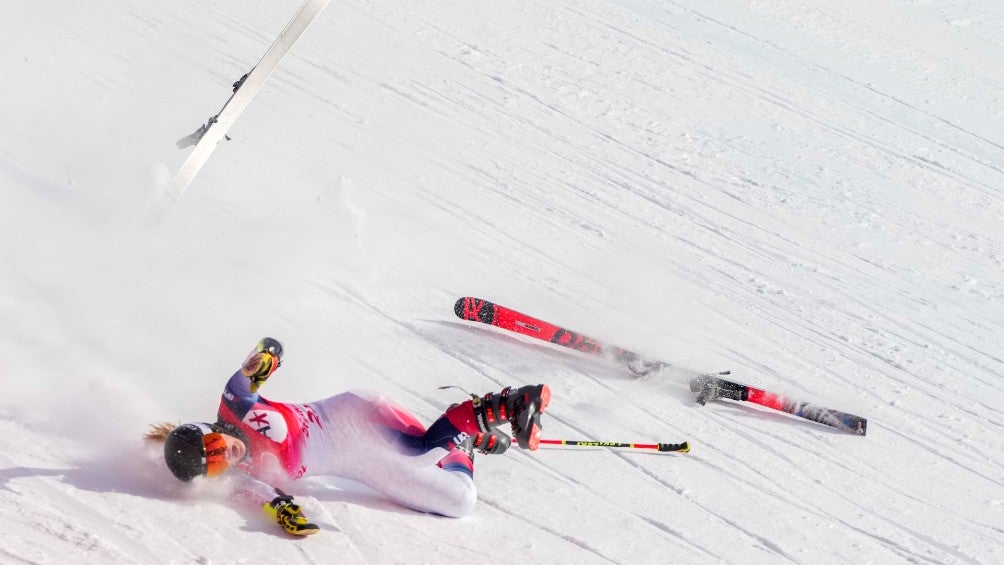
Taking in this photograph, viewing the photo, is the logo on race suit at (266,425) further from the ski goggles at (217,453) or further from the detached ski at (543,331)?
the detached ski at (543,331)

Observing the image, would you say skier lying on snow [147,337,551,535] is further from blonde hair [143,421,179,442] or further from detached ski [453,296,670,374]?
detached ski [453,296,670,374]

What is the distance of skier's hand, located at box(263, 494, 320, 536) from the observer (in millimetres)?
4285

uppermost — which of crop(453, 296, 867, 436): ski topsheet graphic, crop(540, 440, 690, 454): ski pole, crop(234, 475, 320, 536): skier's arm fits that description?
crop(453, 296, 867, 436): ski topsheet graphic

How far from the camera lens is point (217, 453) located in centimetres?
432

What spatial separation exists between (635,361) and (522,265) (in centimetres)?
144

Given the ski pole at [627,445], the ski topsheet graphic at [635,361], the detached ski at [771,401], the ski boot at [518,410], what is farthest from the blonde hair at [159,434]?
Answer: the detached ski at [771,401]

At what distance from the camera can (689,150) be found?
10.2 metres

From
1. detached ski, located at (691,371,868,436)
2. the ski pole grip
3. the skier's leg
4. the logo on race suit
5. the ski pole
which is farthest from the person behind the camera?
detached ski, located at (691,371,868,436)

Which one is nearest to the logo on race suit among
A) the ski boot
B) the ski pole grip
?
the ski boot

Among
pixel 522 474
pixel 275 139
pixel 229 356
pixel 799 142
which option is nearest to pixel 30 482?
pixel 229 356

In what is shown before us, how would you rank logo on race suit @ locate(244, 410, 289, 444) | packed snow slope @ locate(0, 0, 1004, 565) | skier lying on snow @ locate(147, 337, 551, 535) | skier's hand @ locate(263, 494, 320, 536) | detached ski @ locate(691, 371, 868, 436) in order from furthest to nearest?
detached ski @ locate(691, 371, 868, 436)
packed snow slope @ locate(0, 0, 1004, 565)
logo on race suit @ locate(244, 410, 289, 444)
skier lying on snow @ locate(147, 337, 551, 535)
skier's hand @ locate(263, 494, 320, 536)

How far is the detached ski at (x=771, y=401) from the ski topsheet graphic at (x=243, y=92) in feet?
10.6

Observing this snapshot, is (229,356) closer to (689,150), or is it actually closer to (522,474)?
(522,474)

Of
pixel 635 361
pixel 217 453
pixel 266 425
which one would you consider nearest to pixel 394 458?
pixel 266 425
